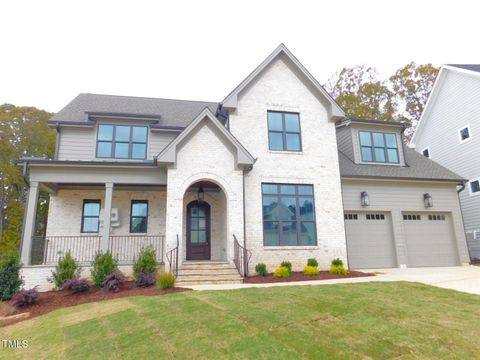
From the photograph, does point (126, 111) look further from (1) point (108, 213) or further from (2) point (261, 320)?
(2) point (261, 320)

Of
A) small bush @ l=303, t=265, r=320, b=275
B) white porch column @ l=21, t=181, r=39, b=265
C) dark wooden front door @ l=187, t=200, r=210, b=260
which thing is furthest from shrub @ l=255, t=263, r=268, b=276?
white porch column @ l=21, t=181, r=39, b=265

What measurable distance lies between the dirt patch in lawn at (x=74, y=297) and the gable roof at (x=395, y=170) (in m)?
9.35

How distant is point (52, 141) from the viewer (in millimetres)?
26438

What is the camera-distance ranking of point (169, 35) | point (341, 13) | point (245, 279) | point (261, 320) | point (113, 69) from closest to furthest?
point (261, 320) → point (245, 279) → point (341, 13) → point (169, 35) → point (113, 69)

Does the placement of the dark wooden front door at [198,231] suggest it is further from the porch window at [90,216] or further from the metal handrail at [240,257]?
the porch window at [90,216]

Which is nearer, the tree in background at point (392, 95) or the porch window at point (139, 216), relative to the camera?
the porch window at point (139, 216)

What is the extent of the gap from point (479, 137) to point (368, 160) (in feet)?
22.7

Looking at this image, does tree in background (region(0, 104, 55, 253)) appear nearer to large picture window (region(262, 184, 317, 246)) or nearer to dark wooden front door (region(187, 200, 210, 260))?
dark wooden front door (region(187, 200, 210, 260))

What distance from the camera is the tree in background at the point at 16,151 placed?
79.7 ft

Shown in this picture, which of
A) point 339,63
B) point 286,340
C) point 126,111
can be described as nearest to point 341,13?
point 126,111

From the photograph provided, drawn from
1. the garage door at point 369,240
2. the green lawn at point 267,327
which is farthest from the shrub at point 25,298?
the garage door at point 369,240

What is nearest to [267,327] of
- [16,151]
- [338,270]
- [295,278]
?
[295,278]

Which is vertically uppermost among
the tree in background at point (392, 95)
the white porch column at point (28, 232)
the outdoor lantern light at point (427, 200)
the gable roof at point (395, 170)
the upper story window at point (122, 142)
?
the tree in background at point (392, 95)

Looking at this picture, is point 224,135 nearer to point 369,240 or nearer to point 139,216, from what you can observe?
point 139,216
